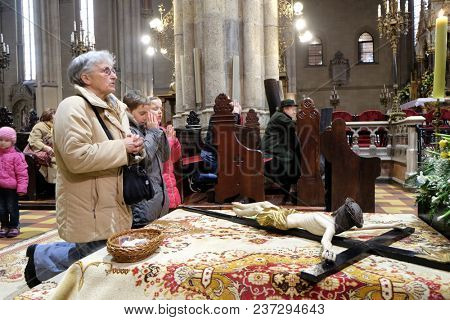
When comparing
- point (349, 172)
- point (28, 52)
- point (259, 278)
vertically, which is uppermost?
point (28, 52)

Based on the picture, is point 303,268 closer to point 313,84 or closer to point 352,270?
point 352,270

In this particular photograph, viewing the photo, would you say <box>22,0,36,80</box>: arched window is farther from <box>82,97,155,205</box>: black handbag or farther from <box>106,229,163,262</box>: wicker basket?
<box>106,229,163,262</box>: wicker basket

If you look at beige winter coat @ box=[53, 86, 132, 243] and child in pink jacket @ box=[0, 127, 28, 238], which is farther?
child in pink jacket @ box=[0, 127, 28, 238]

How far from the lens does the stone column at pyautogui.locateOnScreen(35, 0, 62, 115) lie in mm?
17656

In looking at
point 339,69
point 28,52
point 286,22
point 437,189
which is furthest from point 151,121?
point 28,52

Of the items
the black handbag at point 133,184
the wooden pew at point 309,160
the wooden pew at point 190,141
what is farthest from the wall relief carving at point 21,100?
the black handbag at point 133,184

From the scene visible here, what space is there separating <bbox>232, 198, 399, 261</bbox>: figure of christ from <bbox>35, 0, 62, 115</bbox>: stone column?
18.0 meters

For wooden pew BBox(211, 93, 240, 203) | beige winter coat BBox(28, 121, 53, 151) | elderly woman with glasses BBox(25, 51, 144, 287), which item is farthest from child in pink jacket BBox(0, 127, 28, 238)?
elderly woman with glasses BBox(25, 51, 144, 287)

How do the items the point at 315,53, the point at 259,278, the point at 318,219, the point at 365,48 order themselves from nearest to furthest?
the point at 259,278, the point at 318,219, the point at 365,48, the point at 315,53

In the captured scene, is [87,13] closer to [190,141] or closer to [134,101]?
[190,141]

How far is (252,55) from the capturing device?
25.1 feet

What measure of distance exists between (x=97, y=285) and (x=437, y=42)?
5.81 feet

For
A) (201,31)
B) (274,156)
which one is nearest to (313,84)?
(201,31)

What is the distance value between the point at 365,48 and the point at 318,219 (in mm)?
24048
